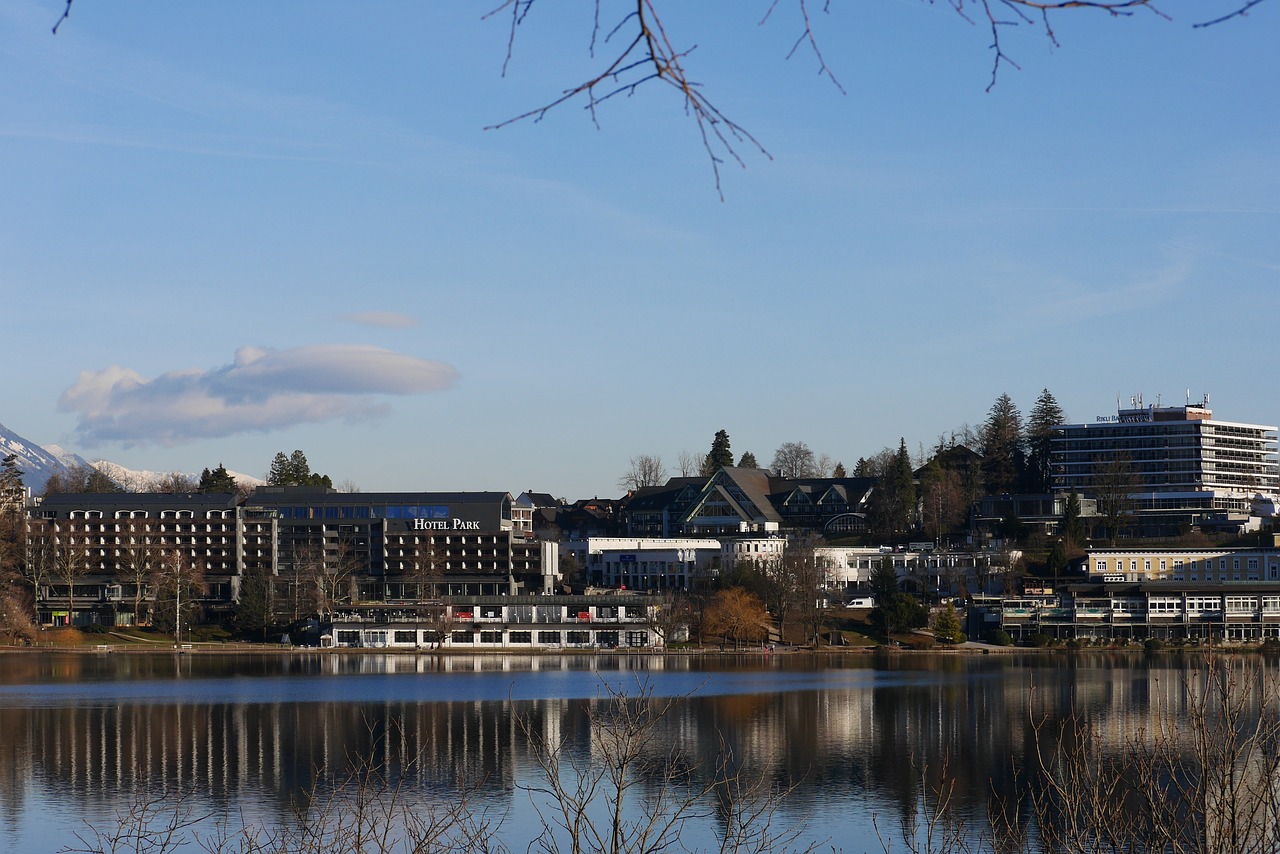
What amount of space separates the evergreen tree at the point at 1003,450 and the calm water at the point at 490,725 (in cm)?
4881

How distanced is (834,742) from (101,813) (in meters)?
23.2

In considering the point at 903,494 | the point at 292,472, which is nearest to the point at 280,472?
the point at 292,472

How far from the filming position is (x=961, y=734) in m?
49.2

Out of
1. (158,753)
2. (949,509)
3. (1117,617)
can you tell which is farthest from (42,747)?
(949,509)

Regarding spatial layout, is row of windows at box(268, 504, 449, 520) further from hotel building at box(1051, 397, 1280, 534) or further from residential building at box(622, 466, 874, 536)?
hotel building at box(1051, 397, 1280, 534)

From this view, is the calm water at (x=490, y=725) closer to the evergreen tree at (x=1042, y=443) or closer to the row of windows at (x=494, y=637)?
the row of windows at (x=494, y=637)

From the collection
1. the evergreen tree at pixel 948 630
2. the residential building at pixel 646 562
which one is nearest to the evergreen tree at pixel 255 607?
the residential building at pixel 646 562

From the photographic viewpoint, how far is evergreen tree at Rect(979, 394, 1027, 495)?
132 metres

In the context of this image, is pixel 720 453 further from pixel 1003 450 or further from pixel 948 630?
pixel 948 630

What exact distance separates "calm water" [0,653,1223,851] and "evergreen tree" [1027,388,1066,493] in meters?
50.3

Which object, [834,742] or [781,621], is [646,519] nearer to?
[781,621]

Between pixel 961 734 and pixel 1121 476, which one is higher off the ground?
pixel 1121 476

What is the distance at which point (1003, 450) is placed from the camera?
133750 mm

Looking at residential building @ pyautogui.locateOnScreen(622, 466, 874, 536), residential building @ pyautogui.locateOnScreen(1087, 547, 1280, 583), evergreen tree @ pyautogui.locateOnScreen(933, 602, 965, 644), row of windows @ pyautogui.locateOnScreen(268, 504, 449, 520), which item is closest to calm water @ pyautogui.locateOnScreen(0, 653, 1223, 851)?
evergreen tree @ pyautogui.locateOnScreen(933, 602, 965, 644)
